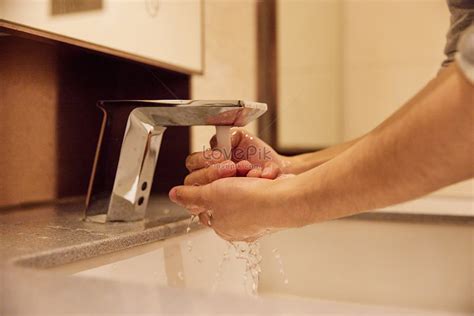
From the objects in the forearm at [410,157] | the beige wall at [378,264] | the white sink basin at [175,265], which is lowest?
the beige wall at [378,264]

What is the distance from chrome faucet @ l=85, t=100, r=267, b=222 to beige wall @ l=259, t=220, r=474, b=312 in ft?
0.86

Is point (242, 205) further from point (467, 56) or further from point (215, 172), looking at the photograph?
point (467, 56)

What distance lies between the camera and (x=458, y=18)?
0.57 metres

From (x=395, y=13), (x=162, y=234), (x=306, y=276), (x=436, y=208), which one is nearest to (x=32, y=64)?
(x=162, y=234)

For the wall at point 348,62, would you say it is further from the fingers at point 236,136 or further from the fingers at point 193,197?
the fingers at point 193,197

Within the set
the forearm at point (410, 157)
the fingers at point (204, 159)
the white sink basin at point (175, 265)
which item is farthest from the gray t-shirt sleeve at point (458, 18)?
the white sink basin at point (175, 265)

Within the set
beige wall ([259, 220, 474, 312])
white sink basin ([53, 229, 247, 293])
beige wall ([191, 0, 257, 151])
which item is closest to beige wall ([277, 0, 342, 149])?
beige wall ([191, 0, 257, 151])

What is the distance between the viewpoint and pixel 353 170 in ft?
1.38

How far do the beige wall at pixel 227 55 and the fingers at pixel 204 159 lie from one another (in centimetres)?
12

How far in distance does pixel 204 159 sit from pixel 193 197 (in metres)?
0.08

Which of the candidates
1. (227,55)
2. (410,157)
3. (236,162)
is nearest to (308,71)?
(227,55)

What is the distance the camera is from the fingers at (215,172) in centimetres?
59

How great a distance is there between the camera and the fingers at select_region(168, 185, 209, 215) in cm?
57

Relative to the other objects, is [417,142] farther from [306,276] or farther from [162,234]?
[306,276]
